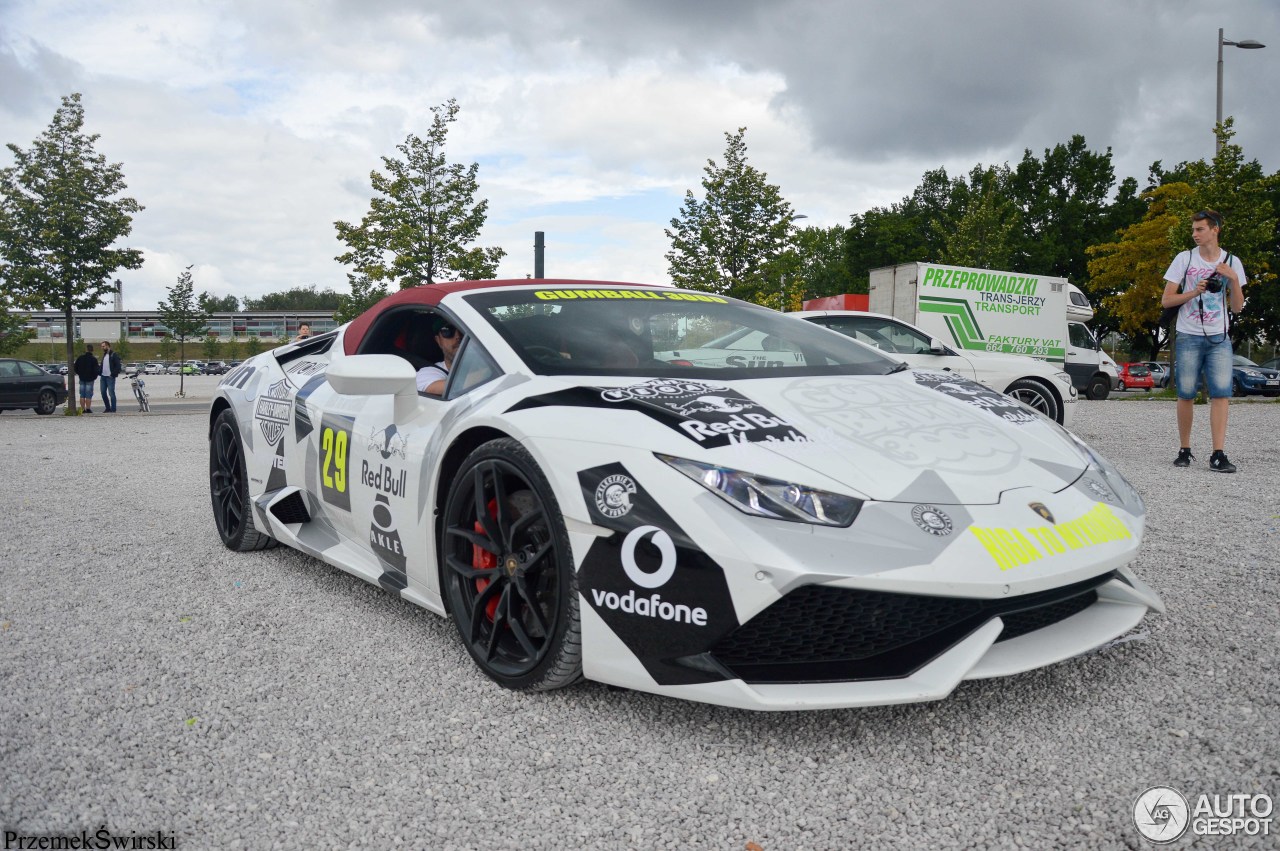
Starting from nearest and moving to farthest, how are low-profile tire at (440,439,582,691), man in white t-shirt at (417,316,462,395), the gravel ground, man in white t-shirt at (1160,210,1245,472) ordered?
the gravel ground, low-profile tire at (440,439,582,691), man in white t-shirt at (417,316,462,395), man in white t-shirt at (1160,210,1245,472)

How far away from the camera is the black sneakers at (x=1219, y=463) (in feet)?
20.4

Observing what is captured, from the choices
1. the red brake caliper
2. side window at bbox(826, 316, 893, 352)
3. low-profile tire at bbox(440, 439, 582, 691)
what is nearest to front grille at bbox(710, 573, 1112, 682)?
low-profile tire at bbox(440, 439, 582, 691)

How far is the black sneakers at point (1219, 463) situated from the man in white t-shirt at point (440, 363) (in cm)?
543

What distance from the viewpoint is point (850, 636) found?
6.56ft

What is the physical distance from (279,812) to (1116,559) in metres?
1.98

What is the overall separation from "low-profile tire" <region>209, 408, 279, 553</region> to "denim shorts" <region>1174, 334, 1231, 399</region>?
5748 millimetres

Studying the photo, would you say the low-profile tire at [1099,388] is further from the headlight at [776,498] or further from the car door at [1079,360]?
the headlight at [776,498]

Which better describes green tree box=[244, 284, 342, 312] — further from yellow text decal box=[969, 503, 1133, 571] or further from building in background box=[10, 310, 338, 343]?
yellow text decal box=[969, 503, 1133, 571]

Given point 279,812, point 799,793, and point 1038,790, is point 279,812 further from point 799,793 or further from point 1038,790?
point 1038,790

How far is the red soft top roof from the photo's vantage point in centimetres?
331

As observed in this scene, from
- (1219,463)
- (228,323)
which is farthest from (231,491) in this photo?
(228,323)


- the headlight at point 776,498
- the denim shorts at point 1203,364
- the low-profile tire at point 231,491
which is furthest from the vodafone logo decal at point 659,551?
the denim shorts at point 1203,364

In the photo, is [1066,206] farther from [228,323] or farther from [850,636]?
[228,323]

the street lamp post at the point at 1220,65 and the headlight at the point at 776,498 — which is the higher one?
the street lamp post at the point at 1220,65
